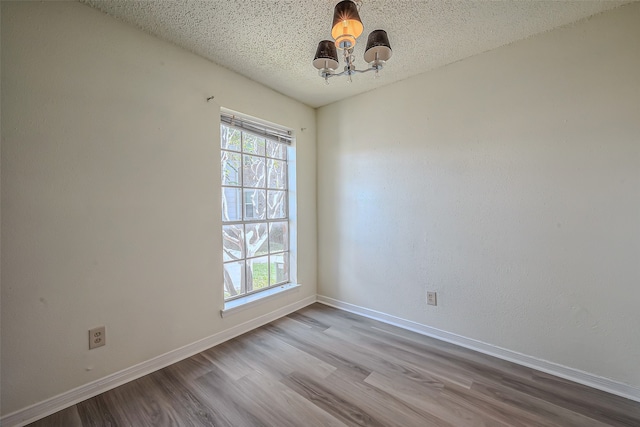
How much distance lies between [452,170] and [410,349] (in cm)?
151

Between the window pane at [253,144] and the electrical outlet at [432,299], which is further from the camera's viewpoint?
the window pane at [253,144]

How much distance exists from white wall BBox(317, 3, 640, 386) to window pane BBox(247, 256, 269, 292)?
3.39 ft

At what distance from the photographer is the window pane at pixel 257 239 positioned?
2543 millimetres

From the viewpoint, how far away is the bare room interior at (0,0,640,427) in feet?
4.63

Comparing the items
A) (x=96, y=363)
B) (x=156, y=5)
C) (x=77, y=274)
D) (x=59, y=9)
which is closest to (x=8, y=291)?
(x=77, y=274)

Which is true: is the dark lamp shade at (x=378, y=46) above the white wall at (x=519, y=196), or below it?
above

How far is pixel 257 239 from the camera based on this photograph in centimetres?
262

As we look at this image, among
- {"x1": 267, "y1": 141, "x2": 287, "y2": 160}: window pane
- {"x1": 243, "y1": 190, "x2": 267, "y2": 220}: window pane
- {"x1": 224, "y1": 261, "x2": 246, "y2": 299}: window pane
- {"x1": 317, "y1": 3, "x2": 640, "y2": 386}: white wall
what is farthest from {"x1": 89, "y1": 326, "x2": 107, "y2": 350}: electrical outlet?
{"x1": 317, "y1": 3, "x2": 640, "y2": 386}: white wall

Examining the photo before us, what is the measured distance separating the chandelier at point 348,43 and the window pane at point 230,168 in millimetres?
1242

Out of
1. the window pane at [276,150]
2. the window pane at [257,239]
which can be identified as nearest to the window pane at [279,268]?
the window pane at [257,239]

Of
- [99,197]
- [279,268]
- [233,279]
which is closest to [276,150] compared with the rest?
[279,268]

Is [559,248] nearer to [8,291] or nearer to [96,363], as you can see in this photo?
[96,363]

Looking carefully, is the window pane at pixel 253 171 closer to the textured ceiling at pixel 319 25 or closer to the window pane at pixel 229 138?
the window pane at pixel 229 138

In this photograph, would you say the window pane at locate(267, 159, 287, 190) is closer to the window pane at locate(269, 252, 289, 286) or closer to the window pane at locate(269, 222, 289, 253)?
the window pane at locate(269, 222, 289, 253)
